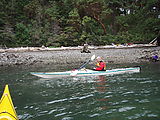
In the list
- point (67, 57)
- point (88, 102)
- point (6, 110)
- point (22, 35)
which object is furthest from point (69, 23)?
point (6, 110)

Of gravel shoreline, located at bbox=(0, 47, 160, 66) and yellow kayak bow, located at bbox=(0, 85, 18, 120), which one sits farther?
gravel shoreline, located at bbox=(0, 47, 160, 66)

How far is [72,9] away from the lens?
109ft

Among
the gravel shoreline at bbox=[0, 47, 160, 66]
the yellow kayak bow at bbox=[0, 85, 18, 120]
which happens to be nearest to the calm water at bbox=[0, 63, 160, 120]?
the yellow kayak bow at bbox=[0, 85, 18, 120]

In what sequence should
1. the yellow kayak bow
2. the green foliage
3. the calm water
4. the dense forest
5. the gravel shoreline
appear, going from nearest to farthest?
1. the yellow kayak bow
2. the calm water
3. the gravel shoreline
4. the dense forest
5. the green foliage

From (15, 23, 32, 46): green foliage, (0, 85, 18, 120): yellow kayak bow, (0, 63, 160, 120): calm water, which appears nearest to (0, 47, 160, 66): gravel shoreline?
(0, 63, 160, 120): calm water

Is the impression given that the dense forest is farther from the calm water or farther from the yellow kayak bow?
the yellow kayak bow

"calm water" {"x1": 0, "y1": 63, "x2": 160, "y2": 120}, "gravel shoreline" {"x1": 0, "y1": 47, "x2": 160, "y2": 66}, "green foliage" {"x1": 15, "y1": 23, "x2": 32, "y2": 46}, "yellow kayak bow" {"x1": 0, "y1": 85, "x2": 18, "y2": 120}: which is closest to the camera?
"yellow kayak bow" {"x1": 0, "y1": 85, "x2": 18, "y2": 120}

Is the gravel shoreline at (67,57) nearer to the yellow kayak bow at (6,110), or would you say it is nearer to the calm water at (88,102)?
the calm water at (88,102)

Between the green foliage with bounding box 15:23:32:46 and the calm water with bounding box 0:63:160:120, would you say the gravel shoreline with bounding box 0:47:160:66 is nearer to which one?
the calm water with bounding box 0:63:160:120

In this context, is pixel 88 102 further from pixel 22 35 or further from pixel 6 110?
pixel 22 35

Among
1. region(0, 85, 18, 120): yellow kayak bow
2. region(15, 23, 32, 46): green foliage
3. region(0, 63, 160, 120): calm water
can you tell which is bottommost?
region(0, 63, 160, 120): calm water

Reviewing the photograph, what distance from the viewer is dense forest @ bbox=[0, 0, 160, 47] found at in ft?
98.0

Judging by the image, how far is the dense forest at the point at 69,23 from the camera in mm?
Result: 29859

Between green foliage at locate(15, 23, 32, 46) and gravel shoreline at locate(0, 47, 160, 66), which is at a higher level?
green foliage at locate(15, 23, 32, 46)
